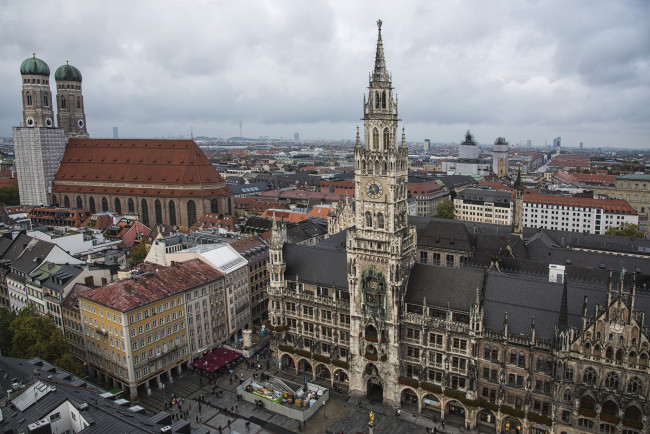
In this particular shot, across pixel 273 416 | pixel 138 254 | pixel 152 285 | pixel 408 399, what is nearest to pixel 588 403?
pixel 408 399

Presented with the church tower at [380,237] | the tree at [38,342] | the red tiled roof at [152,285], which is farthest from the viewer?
the red tiled roof at [152,285]

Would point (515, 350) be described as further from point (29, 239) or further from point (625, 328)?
point (29, 239)

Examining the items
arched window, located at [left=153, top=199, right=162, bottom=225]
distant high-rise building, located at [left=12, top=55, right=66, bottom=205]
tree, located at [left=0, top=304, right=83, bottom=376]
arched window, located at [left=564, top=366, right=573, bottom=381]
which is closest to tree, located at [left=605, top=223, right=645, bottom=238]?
arched window, located at [left=564, top=366, right=573, bottom=381]

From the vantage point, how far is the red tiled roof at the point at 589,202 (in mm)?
172375

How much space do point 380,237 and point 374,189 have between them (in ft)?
22.2

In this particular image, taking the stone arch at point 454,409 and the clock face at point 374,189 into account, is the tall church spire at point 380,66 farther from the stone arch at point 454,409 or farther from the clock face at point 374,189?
the stone arch at point 454,409

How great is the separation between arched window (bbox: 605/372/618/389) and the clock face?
35.1 metres

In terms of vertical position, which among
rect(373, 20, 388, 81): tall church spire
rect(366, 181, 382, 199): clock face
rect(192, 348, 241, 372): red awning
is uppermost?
rect(373, 20, 388, 81): tall church spire

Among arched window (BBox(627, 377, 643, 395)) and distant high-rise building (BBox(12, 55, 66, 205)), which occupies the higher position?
distant high-rise building (BBox(12, 55, 66, 205))

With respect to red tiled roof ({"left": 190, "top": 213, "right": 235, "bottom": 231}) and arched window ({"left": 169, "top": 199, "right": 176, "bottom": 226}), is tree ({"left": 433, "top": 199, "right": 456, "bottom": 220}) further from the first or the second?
arched window ({"left": 169, "top": 199, "right": 176, "bottom": 226})

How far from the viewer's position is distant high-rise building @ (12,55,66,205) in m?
187

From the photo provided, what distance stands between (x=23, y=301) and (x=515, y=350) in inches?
3468

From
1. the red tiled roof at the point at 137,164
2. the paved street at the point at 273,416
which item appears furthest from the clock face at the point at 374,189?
the red tiled roof at the point at 137,164

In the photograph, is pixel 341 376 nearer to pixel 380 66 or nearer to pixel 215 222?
pixel 380 66
